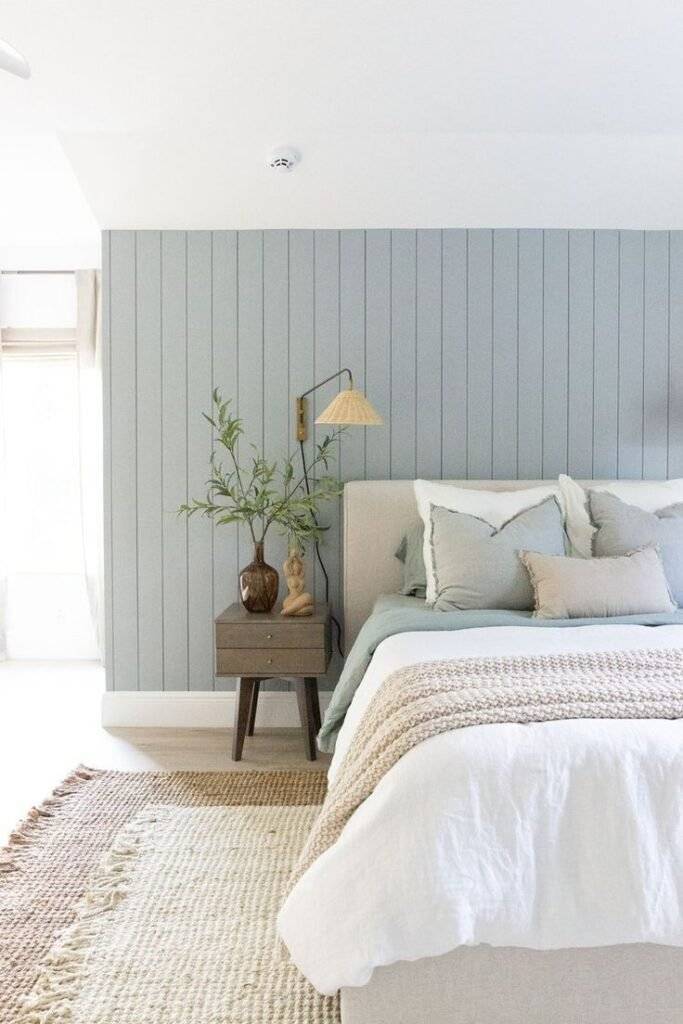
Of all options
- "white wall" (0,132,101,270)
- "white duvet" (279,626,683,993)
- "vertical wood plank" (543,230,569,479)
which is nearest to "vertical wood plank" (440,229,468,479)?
"vertical wood plank" (543,230,569,479)

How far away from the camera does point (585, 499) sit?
3.52 m

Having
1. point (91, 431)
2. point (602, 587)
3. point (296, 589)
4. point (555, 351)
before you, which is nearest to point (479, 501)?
point (602, 587)

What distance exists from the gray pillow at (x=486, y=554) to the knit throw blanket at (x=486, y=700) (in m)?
0.89

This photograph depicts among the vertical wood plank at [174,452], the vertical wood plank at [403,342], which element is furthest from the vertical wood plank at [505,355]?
the vertical wood plank at [174,452]

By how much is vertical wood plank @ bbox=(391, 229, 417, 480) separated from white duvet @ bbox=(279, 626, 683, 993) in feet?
7.66

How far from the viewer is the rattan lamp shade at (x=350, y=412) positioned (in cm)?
349

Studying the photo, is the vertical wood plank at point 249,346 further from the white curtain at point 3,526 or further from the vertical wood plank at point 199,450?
the white curtain at point 3,526

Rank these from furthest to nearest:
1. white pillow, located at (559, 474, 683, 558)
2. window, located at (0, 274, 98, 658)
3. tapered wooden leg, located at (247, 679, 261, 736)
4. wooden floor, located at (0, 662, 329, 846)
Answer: window, located at (0, 274, 98, 658) < tapered wooden leg, located at (247, 679, 261, 736) < white pillow, located at (559, 474, 683, 558) < wooden floor, located at (0, 662, 329, 846)

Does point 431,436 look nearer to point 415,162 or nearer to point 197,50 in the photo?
point 415,162

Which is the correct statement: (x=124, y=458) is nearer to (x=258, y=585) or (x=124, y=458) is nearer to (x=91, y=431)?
(x=258, y=585)

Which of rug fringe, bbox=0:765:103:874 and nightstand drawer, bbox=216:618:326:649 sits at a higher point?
nightstand drawer, bbox=216:618:326:649

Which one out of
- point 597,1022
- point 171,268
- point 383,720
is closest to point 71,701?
point 171,268

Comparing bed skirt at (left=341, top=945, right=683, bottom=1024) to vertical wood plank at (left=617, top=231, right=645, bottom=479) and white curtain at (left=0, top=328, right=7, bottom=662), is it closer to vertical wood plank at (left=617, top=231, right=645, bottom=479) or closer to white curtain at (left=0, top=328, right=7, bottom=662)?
vertical wood plank at (left=617, top=231, right=645, bottom=479)

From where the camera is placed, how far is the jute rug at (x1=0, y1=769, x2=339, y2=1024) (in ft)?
6.27
